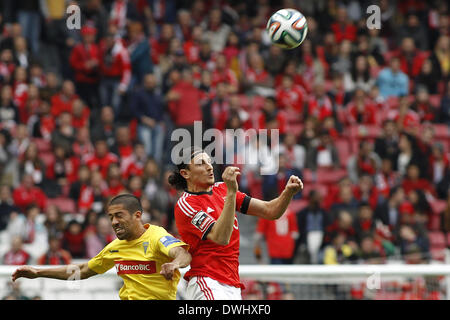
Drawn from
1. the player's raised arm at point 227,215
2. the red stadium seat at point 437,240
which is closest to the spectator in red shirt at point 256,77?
the red stadium seat at point 437,240

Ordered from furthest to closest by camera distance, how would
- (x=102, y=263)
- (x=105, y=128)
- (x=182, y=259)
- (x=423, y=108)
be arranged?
(x=423, y=108)
(x=105, y=128)
(x=102, y=263)
(x=182, y=259)

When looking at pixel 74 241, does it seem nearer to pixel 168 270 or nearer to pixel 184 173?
pixel 184 173

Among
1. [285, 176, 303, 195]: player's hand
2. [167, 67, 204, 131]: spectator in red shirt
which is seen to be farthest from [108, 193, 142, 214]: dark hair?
[167, 67, 204, 131]: spectator in red shirt

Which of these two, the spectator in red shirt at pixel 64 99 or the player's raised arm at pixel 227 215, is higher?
the spectator in red shirt at pixel 64 99

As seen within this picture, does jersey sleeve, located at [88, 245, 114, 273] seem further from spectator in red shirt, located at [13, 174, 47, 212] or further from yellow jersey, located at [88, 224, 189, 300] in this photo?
spectator in red shirt, located at [13, 174, 47, 212]

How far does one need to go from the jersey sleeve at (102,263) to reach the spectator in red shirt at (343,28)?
11.8 meters

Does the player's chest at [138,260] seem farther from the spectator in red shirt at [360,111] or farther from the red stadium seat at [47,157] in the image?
the spectator in red shirt at [360,111]

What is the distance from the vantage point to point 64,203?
1388 centimetres

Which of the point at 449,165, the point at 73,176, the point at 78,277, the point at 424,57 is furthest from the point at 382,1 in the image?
the point at 78,277

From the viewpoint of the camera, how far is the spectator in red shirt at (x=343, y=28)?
58.5 ft

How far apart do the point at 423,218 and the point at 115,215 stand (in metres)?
8.29

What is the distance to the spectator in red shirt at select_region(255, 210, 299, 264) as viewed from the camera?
41.3ft

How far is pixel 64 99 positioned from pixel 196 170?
9.40m

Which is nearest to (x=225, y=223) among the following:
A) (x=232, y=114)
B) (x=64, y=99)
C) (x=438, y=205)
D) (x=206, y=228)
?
(x=206, y=228)
